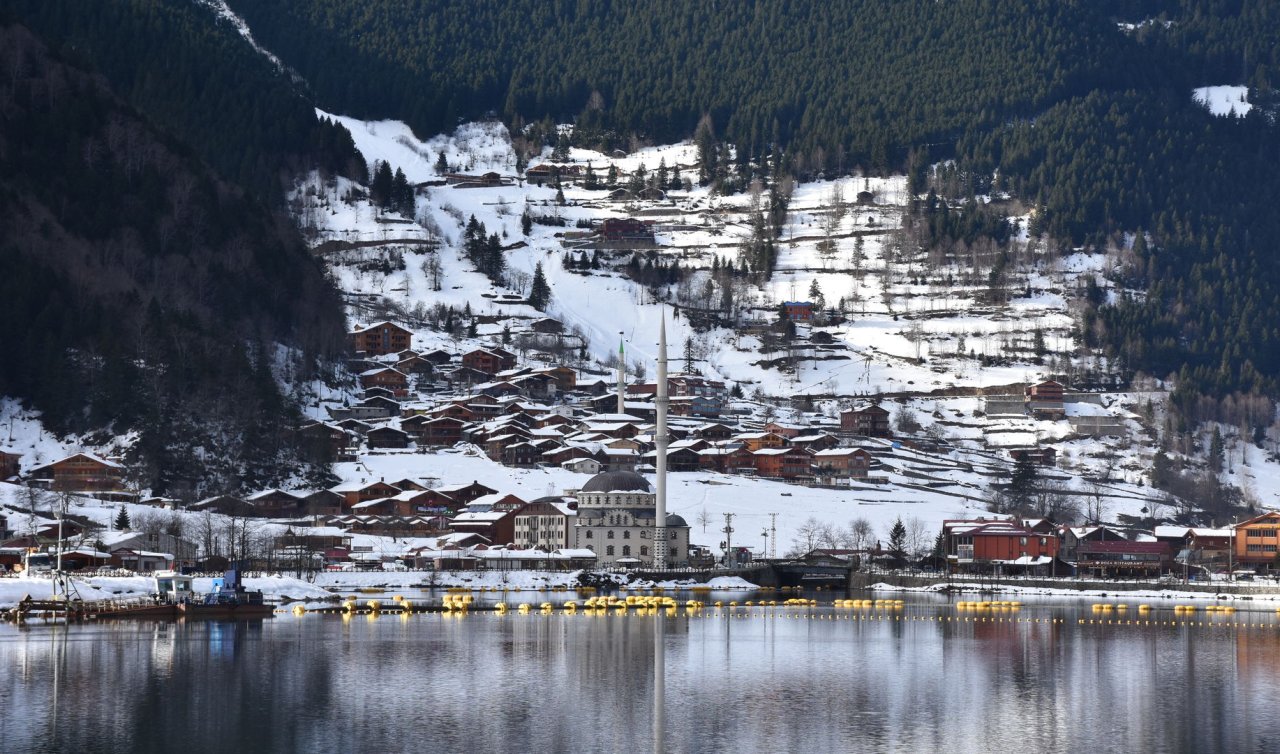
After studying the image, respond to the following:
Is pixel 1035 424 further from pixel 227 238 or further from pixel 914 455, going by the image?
pixel 227 238

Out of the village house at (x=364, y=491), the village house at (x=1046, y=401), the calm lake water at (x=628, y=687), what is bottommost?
the calm lake water at (x=628, y=687)

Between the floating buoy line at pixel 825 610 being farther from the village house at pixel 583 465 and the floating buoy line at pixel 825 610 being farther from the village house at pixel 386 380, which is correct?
the village house at pixel 386 380

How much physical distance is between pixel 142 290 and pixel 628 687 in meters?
105

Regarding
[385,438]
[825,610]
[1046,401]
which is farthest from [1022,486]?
[825,610]

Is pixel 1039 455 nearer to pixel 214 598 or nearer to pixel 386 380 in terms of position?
pixel 386 380

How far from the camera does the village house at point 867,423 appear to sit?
594 feet

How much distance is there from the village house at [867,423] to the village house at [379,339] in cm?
4534

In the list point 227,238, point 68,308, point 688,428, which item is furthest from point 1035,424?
point 68,308

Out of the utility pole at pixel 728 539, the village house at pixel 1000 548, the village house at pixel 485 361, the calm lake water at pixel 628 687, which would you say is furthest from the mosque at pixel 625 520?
the calm lake water at pixel 628 687

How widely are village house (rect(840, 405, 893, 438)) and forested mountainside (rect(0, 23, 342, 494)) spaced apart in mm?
50437

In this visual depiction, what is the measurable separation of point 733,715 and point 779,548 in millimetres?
88830

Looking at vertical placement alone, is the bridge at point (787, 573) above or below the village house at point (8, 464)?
below

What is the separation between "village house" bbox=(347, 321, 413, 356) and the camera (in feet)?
609

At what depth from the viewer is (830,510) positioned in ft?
490
